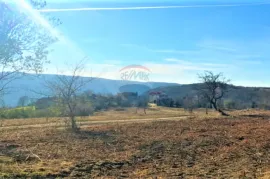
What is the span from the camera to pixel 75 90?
25516 millimetres

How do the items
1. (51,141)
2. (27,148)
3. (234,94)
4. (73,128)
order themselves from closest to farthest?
(27,148)
(51,141)
(73,128)
(234,94)

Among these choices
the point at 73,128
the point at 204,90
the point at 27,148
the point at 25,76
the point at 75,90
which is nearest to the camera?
the point at 25,76

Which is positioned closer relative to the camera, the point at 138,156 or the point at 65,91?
the point at 138,156

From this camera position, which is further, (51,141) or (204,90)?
(204,90)

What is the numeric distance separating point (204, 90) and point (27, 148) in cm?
3509

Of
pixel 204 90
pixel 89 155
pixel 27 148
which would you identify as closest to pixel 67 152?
Answer: pixel 89 155

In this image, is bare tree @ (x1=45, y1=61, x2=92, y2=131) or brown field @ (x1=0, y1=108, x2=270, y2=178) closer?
brown field @ (x1=0, y1=108, x2=270, y2=178)

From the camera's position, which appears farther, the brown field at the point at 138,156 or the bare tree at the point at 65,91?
the bare tree at the point at 65,91

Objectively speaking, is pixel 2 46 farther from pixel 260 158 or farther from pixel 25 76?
pixel 260 158

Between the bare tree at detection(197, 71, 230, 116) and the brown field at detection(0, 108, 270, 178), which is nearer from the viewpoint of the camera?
the brown field at detection(0, 108, 270, 178)

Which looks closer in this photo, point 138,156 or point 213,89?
point 138,156

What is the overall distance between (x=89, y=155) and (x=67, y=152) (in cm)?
123

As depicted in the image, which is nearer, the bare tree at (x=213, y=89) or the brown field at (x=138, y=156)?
the brown field at (x=138, y=156)

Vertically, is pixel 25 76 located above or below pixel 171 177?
above
